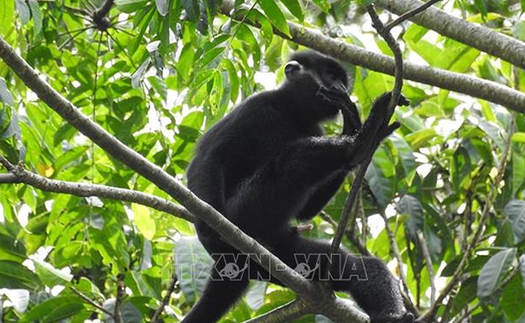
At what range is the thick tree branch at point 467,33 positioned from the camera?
5401 mm

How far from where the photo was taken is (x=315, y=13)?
21.8 ft

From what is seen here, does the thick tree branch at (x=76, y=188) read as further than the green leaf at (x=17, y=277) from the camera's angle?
No

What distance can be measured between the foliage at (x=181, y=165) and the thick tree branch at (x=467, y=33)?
0.81 feet

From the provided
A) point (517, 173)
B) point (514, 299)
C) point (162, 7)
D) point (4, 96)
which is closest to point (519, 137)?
point (517, 173)

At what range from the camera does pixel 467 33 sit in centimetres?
555

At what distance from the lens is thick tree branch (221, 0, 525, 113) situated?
5.45 metres

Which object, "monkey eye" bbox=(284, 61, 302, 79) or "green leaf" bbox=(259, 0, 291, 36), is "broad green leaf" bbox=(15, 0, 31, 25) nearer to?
"green leaf" bbox=(259, 0, 291, 36)

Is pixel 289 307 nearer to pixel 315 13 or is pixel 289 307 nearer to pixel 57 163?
pixel 57 163

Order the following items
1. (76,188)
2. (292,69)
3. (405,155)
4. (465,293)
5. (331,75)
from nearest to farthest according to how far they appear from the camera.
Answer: (76,188) < (465,293) < (331,75) < (292,69) < (405,155)

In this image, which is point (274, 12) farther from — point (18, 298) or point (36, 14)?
point (18, 298)

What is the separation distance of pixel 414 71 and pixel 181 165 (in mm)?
1654

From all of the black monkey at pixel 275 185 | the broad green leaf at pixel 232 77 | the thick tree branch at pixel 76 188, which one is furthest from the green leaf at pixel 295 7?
the thick tree branch at pixel 76 188

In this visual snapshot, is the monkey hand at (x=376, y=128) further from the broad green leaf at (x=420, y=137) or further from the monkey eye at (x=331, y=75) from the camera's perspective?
the broad green leaf at (x=420, y=137)

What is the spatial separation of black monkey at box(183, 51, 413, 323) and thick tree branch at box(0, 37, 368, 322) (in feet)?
1.79
